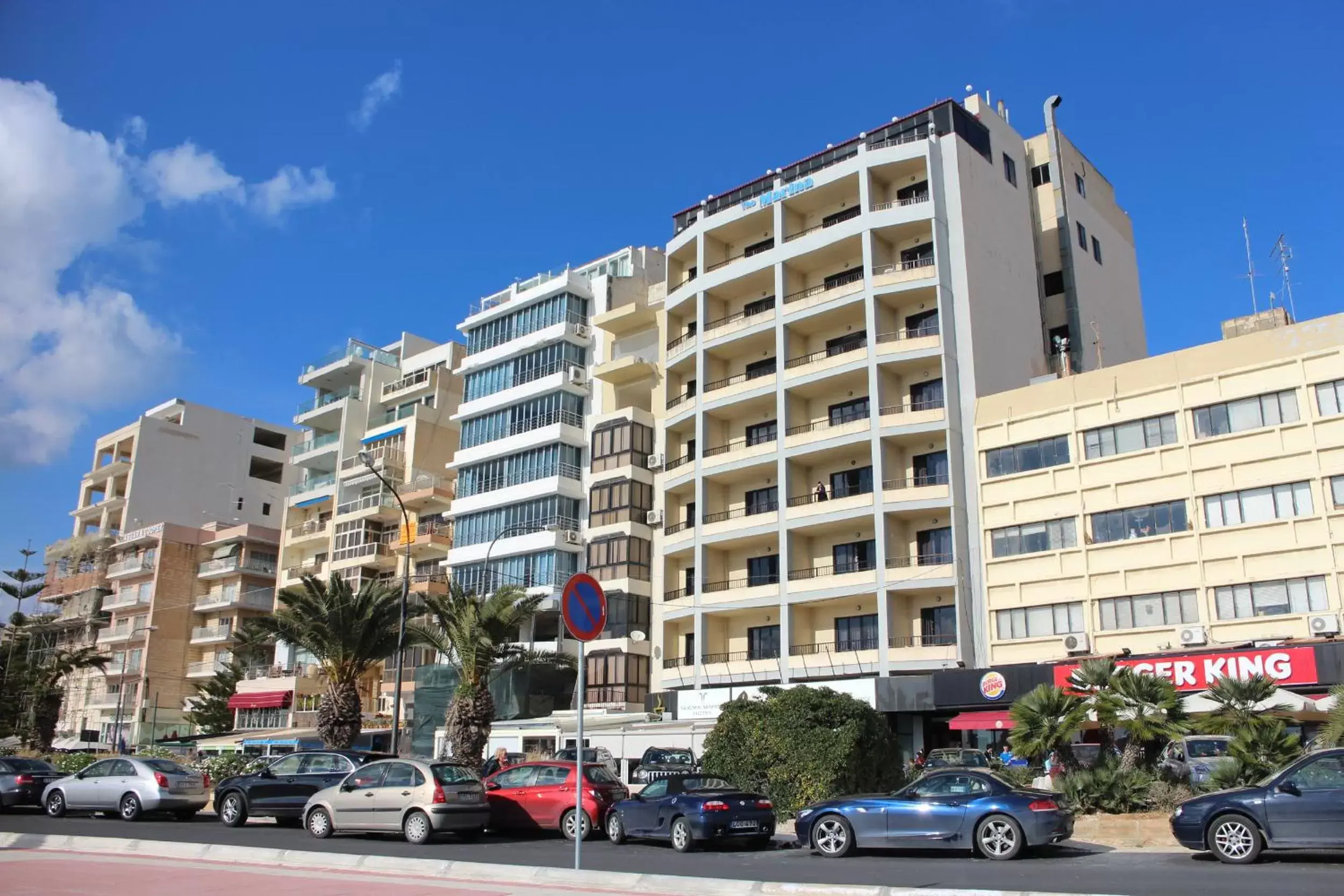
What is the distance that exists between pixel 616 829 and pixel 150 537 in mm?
65352

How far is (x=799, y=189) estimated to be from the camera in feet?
156

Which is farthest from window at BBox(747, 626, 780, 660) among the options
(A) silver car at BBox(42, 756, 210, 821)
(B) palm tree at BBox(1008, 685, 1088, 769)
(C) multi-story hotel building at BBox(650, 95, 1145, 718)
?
(A) silver car at BBox(42, 756, 210, 821)

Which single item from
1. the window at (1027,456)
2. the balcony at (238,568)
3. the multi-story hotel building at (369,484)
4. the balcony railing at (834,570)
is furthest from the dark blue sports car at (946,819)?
the balcony at (238,568)

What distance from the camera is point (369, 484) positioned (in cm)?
6650

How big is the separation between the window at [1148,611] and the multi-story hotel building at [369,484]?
115 feet

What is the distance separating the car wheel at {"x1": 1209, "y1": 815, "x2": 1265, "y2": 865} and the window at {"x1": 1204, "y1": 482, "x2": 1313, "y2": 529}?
21.8 m

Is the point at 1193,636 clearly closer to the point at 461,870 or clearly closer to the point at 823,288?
the point at 823,288

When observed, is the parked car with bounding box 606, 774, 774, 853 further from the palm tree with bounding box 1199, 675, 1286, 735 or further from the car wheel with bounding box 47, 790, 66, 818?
the car wheel with bounding box 47, 790, 66, 818

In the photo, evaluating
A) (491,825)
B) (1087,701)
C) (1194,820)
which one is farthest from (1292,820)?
(491,825)

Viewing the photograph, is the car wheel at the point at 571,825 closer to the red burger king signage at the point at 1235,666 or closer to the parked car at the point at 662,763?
the parked car at the point at 662,763

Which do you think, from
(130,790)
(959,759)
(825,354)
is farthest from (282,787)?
(825,354)

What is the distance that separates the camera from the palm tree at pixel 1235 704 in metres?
21.7

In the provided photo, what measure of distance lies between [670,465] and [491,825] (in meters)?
30.4

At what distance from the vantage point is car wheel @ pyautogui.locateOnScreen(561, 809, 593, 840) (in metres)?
20.5
